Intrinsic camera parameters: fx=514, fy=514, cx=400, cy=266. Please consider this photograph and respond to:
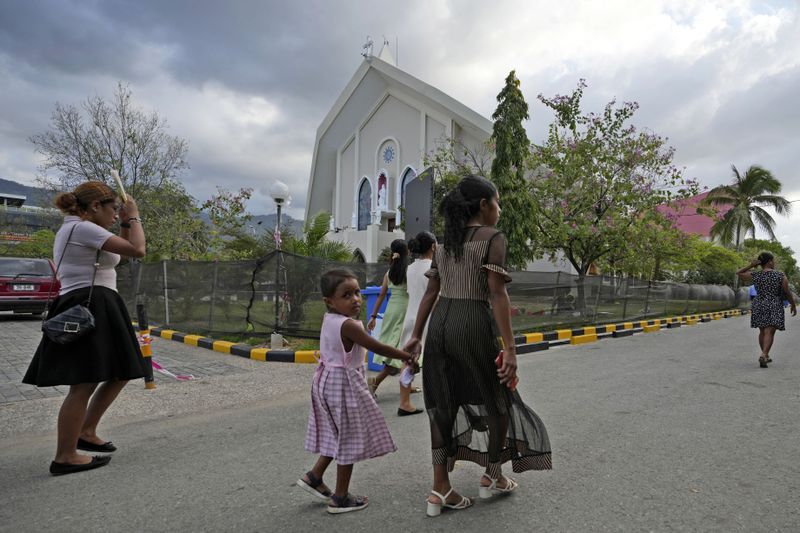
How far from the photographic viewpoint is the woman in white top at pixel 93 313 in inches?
121

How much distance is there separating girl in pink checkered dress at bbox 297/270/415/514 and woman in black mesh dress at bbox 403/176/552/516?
25 cm

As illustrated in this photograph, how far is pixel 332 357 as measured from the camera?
2650 mm

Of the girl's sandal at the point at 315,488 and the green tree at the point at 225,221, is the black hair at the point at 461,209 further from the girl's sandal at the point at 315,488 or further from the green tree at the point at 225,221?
the green tree at the point at 225,221

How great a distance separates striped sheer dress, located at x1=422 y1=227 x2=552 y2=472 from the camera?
8.29ft

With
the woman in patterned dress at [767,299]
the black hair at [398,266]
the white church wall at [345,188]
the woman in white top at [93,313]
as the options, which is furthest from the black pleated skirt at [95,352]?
the white church wall at [345,188]

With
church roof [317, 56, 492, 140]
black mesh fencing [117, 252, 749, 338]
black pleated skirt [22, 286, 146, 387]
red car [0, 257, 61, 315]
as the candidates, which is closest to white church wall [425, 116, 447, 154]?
church roof [317, 56, 492, 140]

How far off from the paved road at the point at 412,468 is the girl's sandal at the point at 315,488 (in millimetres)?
72

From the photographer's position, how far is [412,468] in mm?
3156

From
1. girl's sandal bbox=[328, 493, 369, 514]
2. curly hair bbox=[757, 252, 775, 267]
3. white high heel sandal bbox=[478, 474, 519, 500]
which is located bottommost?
girl's sandal bbox=[328, 493, 369, 514]

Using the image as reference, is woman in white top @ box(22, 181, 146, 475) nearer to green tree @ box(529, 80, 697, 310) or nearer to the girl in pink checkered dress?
the girl in pink checkered dress

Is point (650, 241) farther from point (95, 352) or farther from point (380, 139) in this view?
point (380, 139)

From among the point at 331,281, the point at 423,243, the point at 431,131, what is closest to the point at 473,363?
the point at 331,281

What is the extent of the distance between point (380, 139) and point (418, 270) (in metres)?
34.1

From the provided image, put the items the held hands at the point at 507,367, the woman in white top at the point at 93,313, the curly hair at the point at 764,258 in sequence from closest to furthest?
the held hands at the point at 507,367
the woman in white top at the point at 93,313
the curly hair at the point at 764,258
